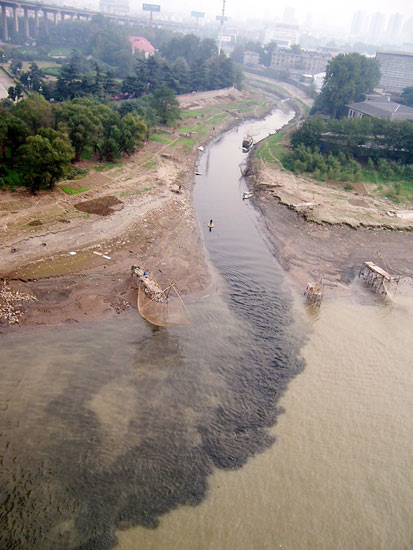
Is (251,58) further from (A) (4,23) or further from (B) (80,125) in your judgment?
(B) (80,125)

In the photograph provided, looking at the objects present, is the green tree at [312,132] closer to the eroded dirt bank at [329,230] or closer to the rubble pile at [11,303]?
the eroded dirt bank at [329,230]

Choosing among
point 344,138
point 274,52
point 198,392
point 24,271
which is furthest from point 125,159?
point 274,52

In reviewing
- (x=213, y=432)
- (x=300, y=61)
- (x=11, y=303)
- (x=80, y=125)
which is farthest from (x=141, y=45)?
(x=213, y=432)

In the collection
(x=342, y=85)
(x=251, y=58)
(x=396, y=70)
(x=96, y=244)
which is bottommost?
(x=96, y=244)

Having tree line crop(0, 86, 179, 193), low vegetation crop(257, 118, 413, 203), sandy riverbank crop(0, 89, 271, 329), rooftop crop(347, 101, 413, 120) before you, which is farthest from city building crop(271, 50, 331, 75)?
sandy riverbank crop(0, 89, 271, 329)

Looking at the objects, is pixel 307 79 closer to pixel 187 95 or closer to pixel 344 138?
pixel 187 95

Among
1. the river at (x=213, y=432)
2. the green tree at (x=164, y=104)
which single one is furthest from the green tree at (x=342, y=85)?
the river at (x=213, y=432)
